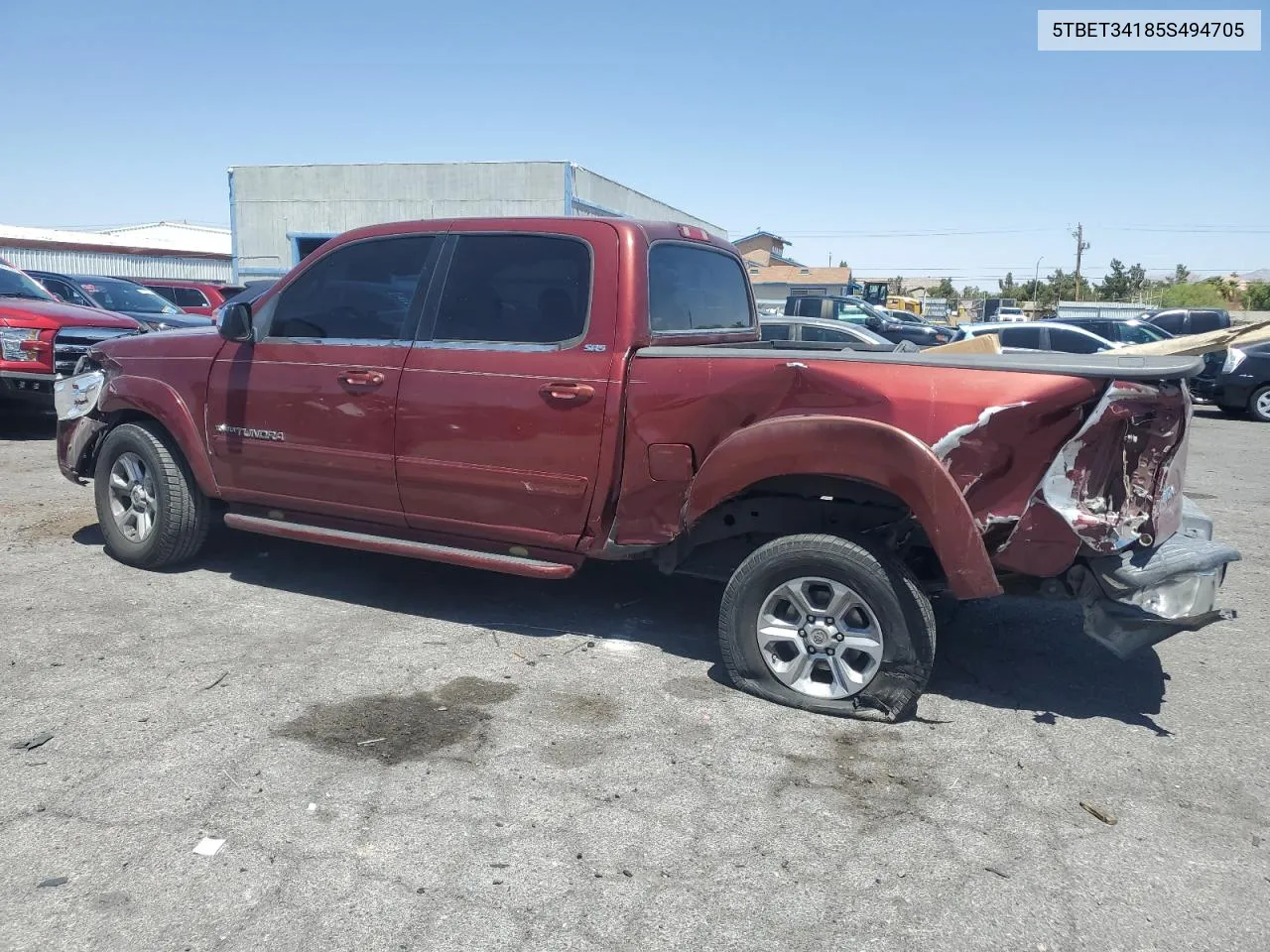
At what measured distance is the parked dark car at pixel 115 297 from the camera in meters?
13.9

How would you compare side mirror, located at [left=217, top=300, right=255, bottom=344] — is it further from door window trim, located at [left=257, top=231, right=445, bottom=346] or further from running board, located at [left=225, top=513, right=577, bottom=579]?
running board, located at [left=225, top=513, right=577, bottom=579]

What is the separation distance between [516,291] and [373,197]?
81.9 ft

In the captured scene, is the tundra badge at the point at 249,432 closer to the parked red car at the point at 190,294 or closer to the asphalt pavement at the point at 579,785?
the asphalt pavement at the point at 579,785

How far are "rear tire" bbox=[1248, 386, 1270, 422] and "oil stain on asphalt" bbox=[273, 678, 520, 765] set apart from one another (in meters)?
16.1

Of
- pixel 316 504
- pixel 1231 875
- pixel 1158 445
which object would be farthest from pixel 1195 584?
pixel 316 504

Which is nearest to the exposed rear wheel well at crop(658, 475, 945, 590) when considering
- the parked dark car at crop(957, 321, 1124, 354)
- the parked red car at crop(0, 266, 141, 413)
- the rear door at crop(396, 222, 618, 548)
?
the rear door at crop(396, 222, 618, 548)

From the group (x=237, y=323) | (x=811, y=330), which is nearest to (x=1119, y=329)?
(x=811, y=330)

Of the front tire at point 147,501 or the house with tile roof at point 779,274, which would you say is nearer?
the front tire at point 147,501

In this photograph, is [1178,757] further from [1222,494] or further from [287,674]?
[1222,494]

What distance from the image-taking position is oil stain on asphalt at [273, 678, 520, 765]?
3.84m

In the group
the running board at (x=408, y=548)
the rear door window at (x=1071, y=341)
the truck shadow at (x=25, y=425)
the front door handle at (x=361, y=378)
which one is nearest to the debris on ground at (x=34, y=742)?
the running board at (x=408, y=548)

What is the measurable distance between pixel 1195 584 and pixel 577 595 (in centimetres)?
306

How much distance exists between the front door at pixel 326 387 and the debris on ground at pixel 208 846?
2169mm

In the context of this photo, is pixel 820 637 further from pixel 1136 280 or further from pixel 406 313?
pixel 1136 280
